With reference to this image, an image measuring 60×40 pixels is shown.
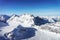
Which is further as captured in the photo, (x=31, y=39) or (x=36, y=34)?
(x=36, y=34)

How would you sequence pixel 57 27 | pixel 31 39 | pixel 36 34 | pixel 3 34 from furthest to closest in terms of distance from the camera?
pixel 57 27, pixel 36 34, pixel 31 39, pixel 3 34

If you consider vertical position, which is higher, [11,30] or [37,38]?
[11,30]

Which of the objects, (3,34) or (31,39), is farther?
(31,39)

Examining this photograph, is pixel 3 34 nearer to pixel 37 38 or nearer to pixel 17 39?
pixel 17 39

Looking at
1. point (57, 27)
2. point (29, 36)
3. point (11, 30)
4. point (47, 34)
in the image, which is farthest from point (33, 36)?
point (57, 27)

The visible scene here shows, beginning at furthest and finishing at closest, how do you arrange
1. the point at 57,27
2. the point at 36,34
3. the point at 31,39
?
the point at 57,27
the point at 36,34
the point at 31,39

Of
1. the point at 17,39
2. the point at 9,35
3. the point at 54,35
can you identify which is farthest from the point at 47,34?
the point at 9,35

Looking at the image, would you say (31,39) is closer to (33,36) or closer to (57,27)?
(33,36)

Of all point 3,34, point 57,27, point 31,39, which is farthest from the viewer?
point 57,27

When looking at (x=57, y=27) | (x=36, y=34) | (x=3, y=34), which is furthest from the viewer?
(x=57, y=27)
